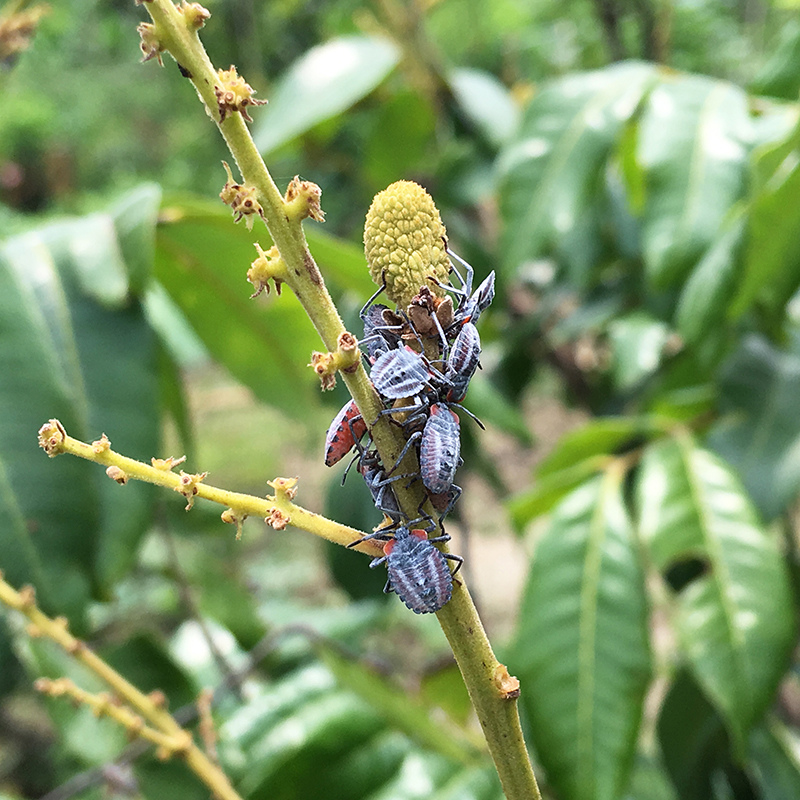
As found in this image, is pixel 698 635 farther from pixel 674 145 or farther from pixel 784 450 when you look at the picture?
pixel 674 145

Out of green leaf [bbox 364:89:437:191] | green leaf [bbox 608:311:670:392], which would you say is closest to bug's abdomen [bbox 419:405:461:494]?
green leaf [bbox 608:311:670:392]

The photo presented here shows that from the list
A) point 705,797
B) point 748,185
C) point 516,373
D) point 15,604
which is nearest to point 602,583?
point 705,797

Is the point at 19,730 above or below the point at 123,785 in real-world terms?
above

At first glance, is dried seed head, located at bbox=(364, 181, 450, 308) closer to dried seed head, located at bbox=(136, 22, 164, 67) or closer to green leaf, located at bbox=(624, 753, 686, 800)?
dried seed head, located at bbox=(136, 22, 164, 67)

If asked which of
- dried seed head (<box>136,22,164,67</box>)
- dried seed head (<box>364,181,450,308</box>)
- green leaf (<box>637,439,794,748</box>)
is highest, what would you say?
dried seed head (<box>136,22,164,67</box>)

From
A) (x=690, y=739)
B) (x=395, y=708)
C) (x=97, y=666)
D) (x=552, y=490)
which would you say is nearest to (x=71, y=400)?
(x=97, y=666)

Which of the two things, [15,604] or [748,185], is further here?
[748,185]
